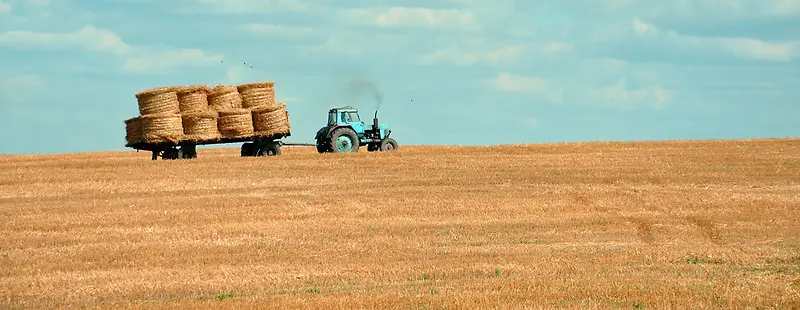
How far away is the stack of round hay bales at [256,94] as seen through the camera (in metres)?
34.9

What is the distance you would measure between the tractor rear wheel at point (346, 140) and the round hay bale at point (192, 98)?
4317 mm

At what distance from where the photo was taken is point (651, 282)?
1377 centimetres

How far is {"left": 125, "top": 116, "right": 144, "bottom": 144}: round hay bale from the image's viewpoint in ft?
113

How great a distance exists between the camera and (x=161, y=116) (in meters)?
33.7

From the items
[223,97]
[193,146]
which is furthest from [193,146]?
[223,97]

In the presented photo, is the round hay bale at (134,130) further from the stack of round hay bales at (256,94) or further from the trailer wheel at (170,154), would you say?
the stack of round hay bales at (256,94)

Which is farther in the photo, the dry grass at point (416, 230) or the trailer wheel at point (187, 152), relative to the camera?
the trailer wheel at point (187, 152)

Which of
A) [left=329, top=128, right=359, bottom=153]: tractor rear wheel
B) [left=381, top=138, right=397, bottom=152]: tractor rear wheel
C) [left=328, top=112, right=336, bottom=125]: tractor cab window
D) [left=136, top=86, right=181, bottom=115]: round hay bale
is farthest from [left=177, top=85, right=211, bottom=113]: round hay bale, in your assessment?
[left=381, top=138, right=397, bottom=152]: tractor rear wheel

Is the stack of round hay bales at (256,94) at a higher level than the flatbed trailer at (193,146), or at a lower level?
higher

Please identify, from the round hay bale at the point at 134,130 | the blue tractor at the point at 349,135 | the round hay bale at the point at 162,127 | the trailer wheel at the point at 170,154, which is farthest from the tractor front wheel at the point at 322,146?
the round hay bale at the point at 134,130

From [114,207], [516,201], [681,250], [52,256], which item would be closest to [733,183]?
[516,201]

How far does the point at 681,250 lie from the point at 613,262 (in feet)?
5.94

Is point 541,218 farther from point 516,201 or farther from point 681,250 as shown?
point 681,250

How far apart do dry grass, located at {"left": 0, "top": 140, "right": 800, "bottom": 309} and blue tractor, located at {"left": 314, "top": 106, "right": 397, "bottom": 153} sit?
3171mm
